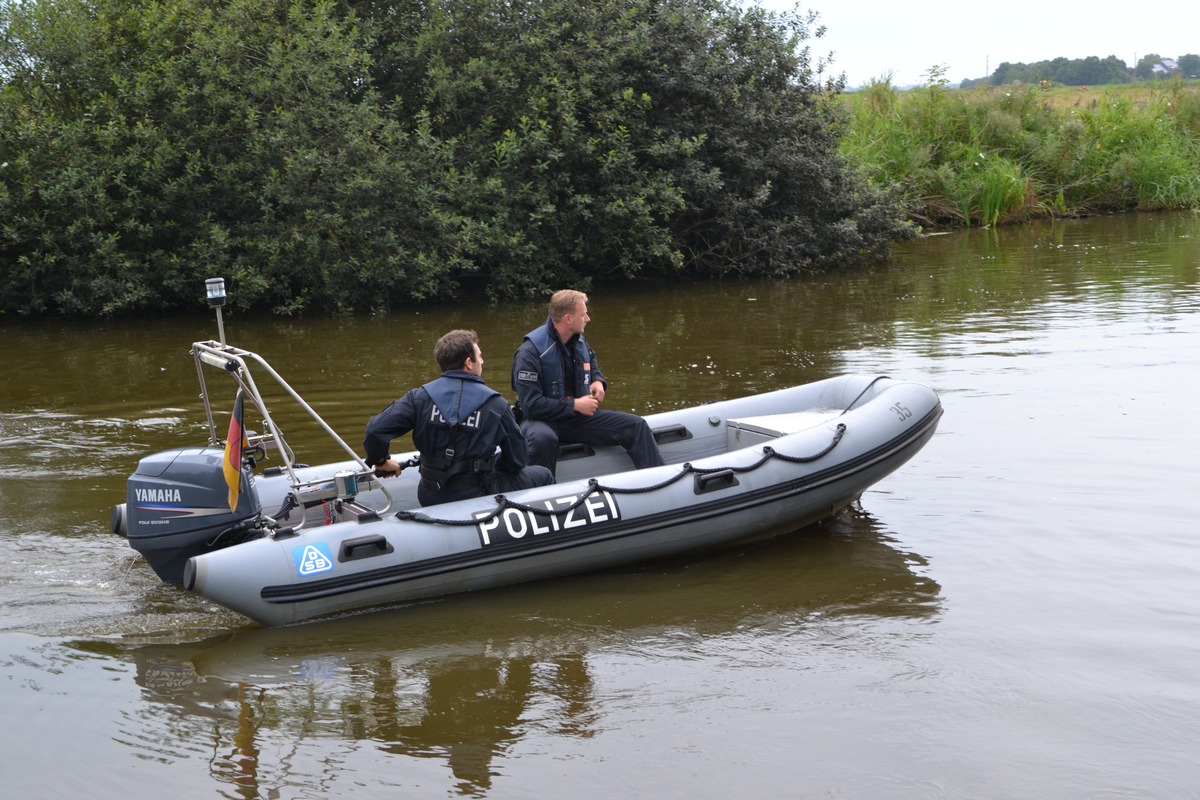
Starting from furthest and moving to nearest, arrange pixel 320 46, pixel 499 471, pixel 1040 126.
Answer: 1. pixel 1040 126
2. pixel 320 46
3. pixel 499 471

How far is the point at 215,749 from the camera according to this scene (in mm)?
3498

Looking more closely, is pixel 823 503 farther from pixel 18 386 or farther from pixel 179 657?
pixel 18 386

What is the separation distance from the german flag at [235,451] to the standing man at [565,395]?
1350 mm

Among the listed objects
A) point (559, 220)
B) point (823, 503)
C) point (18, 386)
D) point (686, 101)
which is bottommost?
point (823, 503)

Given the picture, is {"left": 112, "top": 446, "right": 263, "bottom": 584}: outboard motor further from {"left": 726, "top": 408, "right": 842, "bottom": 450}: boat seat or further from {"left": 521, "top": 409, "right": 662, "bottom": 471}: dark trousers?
{"left": 726, "top": 408, "right": 842, "bottom": 450}: boat seat

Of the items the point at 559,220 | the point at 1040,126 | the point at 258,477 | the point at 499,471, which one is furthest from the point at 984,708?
the point at 1040,126

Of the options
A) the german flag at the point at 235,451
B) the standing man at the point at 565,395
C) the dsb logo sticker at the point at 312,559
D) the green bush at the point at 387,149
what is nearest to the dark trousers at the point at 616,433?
the standing man at the point at 565,395

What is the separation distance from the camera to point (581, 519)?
476 centimetres

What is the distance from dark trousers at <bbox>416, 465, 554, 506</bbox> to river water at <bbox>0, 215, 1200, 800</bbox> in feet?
1.36

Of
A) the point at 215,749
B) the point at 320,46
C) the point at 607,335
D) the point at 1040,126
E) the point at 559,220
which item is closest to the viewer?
the point at 215,749

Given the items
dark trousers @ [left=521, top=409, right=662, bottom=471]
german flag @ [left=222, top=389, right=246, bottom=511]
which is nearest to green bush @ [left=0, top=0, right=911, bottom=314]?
dark trousers @ [left=521, top=409, right=662, bottom=471]

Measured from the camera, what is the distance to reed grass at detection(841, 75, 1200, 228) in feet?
55.6

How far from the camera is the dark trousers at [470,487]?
484 centimetres

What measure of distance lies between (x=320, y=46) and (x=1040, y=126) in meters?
11.6
